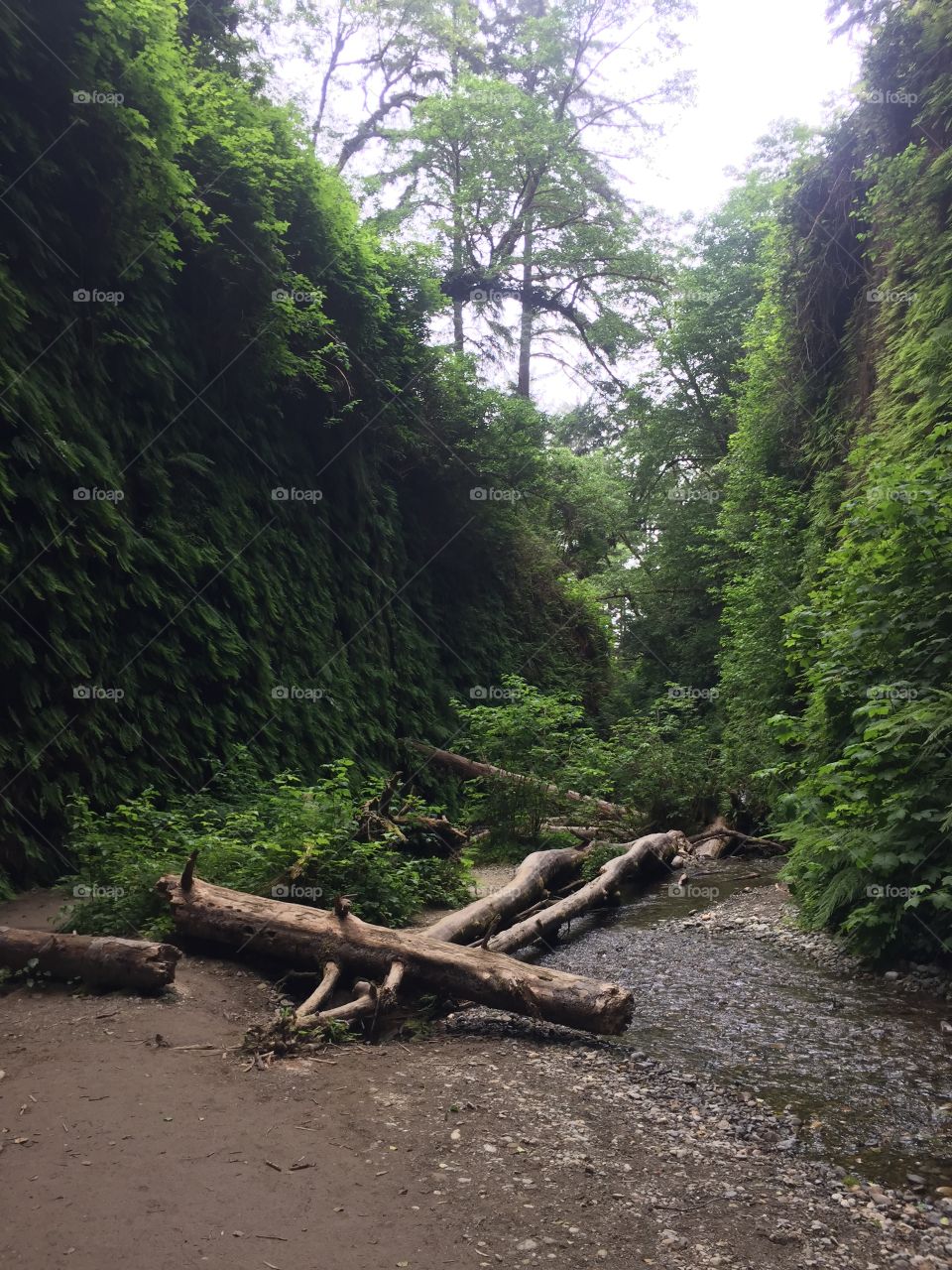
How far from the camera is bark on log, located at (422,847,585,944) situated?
6645mm

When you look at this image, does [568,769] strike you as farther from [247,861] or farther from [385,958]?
[385,958]

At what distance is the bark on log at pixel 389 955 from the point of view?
502 centimetres

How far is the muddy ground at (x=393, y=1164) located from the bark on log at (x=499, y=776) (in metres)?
7.08

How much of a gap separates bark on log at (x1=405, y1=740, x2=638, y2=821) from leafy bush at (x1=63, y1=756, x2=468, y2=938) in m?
4.23

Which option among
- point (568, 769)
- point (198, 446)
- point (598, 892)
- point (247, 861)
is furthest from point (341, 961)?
point (198, 446)

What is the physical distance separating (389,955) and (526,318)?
2287 cm

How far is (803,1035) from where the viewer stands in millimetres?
5102

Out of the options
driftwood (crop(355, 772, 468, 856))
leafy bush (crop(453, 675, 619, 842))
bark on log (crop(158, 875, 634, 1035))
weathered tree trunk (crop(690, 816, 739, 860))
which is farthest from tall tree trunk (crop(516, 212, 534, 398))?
bark on log (crop(158, 875, 634, 1035))

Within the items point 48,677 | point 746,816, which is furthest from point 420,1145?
point 746,816

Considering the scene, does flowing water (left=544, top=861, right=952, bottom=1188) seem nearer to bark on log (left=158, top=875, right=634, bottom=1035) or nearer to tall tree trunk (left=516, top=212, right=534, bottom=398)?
bark on log (left=158, top=875, right=634, bottom=1035)

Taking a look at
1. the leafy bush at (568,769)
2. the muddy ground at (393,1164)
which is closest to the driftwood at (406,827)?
the leafy bush at (568,769)

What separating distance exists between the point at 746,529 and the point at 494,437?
17.2ft

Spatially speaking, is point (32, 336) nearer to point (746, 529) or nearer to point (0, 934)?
point (0, 934)

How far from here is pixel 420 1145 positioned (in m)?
3.58
